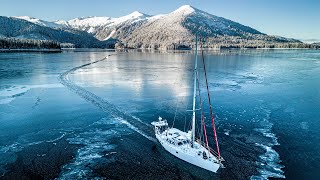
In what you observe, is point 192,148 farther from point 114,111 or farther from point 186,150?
point 114,111

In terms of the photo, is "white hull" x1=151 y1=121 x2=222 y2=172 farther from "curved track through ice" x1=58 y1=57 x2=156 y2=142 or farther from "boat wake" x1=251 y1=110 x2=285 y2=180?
"boat wake" x1=251 y1=110 x2=285 y2=180

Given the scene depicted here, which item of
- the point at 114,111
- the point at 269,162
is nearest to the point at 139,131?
the point at 114,111

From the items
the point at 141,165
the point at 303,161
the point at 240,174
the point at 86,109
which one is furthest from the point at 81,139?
the point at 303,161

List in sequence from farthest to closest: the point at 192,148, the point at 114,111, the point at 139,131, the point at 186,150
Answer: the point at 114,111
the point at 139,131
the point at 192,148
the point at 186,150

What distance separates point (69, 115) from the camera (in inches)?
2013

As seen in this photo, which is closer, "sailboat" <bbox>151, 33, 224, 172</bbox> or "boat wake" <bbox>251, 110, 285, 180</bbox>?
"boat wake" <bbox>251, 110, 285, 180</bbox>

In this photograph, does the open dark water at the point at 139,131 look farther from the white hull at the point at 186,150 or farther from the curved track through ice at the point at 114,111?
the white hull at the point at 186,150

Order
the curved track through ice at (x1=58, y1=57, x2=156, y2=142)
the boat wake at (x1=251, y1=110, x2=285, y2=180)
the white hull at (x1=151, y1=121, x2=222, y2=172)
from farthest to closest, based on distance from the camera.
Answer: the curved track through ice at (x1=58, y1=57, x2=156, y2=142) < the white hull at (x1=151, y1=121, x2=222, y2=172) < the boat wake at (x1=251, y1=110, x2=285, y2=180)

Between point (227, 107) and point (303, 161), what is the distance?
2421cm

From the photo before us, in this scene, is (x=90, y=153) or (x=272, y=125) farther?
(x=272, y=125)

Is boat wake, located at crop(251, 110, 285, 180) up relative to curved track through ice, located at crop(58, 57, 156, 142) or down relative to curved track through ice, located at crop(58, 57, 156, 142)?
down

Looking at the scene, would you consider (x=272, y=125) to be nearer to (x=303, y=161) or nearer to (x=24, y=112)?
(x=303, y=161)

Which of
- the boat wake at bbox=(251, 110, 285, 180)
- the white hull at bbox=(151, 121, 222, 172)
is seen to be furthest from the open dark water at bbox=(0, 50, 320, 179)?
the white hull at bbox=(151, 121, 222, 172)

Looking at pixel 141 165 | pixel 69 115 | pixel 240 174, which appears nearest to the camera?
pixel 240 174
